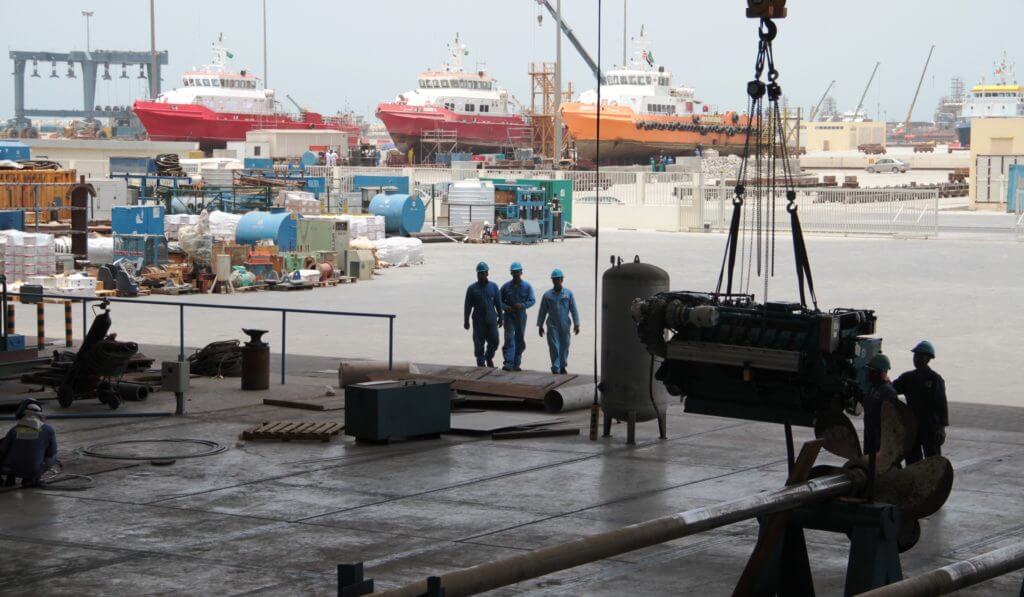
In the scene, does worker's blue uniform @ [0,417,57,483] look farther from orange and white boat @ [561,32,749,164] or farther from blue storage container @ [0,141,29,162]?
orange and white boat @ [561,32,749,164]

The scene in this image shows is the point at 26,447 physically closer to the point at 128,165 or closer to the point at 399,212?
the point at 399,212

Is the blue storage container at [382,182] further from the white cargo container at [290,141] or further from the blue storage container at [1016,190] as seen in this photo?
the white cargo container at [290,141]

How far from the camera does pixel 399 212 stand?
132 feet

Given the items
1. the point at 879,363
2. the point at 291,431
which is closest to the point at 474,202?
A: the point at 291,431

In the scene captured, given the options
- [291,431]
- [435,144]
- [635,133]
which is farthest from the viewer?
[435,144]

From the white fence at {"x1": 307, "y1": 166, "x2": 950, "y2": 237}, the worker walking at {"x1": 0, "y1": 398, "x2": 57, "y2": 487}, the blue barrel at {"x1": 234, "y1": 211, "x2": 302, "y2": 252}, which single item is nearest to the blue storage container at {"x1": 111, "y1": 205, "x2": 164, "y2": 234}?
the blue barrel at {"x1": 234, "y1": 211, "x2": 302, "y2": 252}

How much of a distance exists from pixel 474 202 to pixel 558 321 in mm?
27088

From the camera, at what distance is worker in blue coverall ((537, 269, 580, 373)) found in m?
16.7

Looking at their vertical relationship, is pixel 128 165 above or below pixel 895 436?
above

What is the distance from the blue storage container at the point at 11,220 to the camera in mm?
30000

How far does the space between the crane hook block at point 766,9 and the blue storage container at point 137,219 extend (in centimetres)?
Answer: 2148

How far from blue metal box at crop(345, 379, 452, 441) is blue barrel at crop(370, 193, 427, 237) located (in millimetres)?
27219

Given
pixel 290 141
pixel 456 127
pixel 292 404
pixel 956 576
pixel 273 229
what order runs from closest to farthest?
pixel 956 576, pixel 292 404, pixel 273 229, pixel 290 141, pixel 456 127

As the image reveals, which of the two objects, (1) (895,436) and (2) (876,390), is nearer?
(1) (895,436)
